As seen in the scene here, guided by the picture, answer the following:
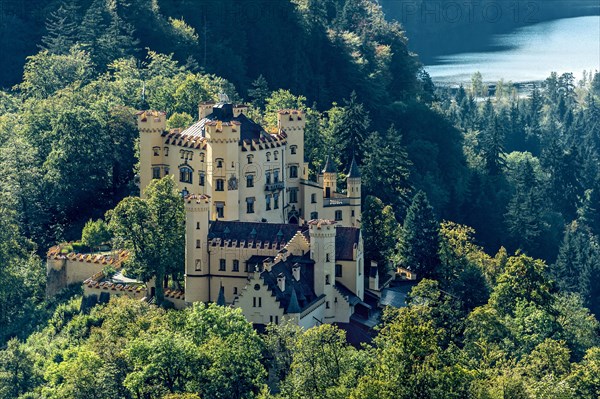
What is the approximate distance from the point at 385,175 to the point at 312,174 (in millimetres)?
8316

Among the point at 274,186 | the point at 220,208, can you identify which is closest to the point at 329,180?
the point at 274,186

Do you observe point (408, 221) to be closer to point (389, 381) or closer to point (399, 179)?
point (399, 179)

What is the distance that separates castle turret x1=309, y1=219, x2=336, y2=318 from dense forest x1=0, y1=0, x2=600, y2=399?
382 centimetres

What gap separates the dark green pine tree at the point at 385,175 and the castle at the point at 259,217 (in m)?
10.9

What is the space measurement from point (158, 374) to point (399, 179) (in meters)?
41.7

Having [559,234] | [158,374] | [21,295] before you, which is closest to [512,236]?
[559,234]

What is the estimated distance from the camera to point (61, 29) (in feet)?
538

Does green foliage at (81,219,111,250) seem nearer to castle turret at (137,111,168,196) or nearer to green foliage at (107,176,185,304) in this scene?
castle turret at (137,111,168,196)

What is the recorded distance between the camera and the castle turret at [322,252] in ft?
341

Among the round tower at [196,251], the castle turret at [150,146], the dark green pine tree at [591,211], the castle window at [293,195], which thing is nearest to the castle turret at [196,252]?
the round tower at [196,251]

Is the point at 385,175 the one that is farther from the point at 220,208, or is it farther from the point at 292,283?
the point at 292,283

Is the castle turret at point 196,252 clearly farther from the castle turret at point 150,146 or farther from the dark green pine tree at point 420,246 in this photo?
the dark green pine tree at point 420,246

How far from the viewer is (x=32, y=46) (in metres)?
167

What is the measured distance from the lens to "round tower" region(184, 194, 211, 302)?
10438 centimetres
